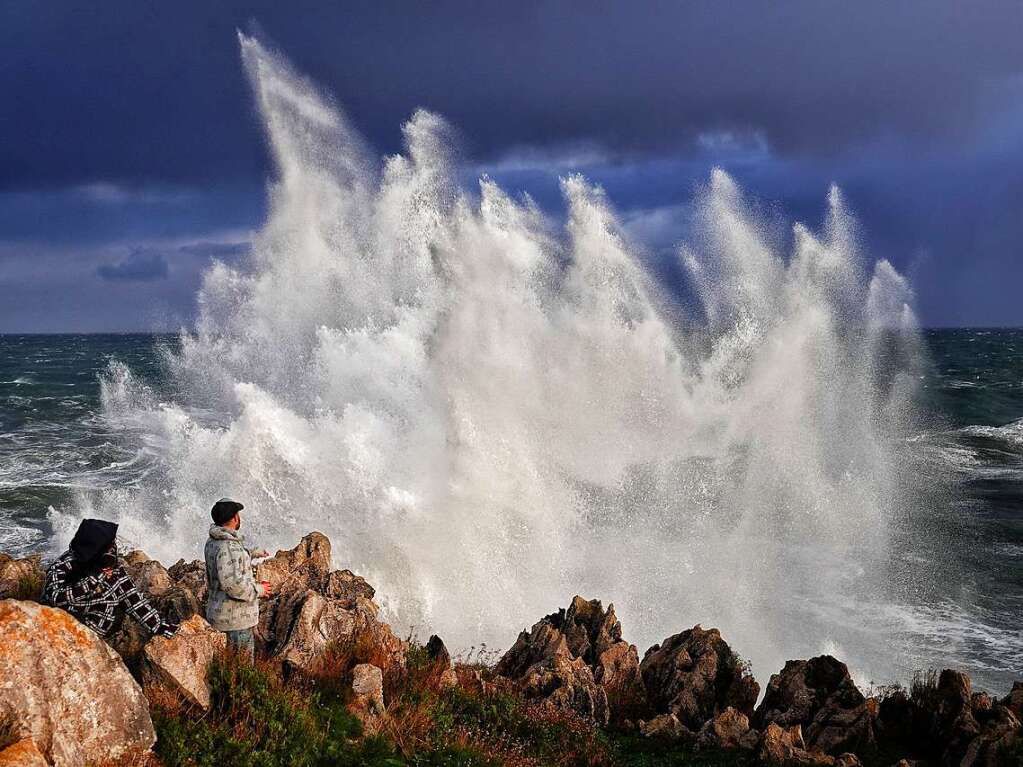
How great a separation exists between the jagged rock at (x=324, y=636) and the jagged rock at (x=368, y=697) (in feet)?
2.03

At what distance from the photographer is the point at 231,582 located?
7.67 m

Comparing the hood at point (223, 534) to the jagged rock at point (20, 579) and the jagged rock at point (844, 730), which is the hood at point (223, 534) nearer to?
the jagged rock at point (20, 579)

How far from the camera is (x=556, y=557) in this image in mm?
20453

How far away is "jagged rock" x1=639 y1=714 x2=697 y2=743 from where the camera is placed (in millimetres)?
9664

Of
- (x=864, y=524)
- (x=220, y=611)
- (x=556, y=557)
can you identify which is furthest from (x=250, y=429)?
(x=864, y=524)

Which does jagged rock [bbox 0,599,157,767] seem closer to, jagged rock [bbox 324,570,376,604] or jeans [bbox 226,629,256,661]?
jeans [bbox 226,629,256,661]

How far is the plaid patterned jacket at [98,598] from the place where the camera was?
6883 millimetres

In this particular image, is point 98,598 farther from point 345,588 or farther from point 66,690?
point 345,588

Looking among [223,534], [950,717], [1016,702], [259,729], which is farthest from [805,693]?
[223,534]

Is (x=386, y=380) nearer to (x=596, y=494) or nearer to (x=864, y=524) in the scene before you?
(x=596, y=494)

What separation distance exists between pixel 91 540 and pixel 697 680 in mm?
8697

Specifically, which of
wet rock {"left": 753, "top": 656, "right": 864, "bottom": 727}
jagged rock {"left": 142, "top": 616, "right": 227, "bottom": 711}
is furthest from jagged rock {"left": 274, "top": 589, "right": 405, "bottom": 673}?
wet rock {"left": 753, "top": 656, "right": 864, "bottom": 727}

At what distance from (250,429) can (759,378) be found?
2162 cm

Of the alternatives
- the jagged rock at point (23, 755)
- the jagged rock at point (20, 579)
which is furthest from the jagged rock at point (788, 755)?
the jagged rock at point (20, 579)
